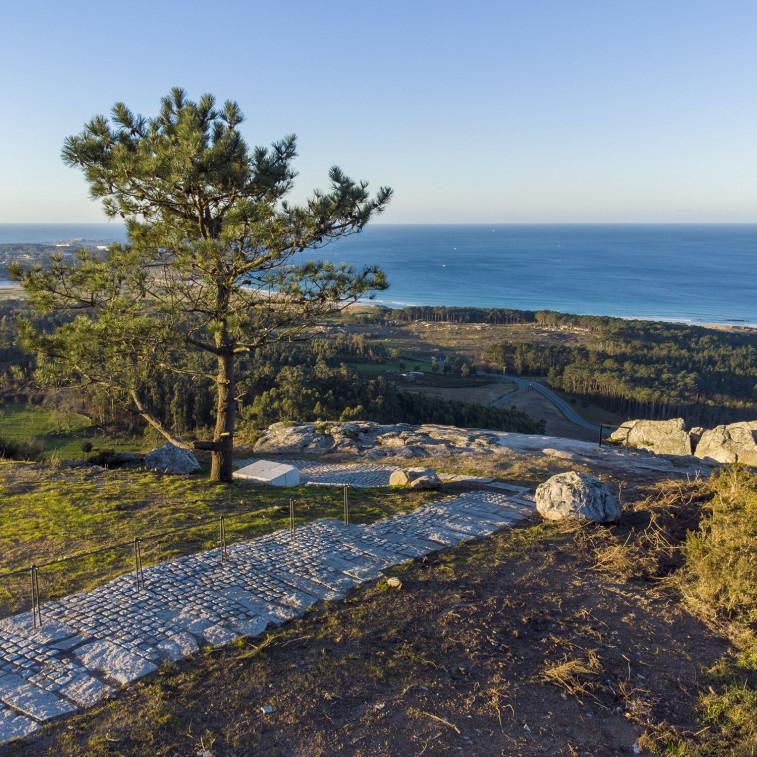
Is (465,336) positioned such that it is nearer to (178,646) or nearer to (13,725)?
(178,646)

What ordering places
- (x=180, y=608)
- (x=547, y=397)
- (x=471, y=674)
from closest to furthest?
(x=471, y=674)
(x=180, y=608)
(x=547, y=397)

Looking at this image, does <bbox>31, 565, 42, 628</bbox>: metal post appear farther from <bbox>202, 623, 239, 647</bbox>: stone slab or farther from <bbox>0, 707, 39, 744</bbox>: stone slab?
<bbox>202, 623, 239, 647</bbox>: stone slab

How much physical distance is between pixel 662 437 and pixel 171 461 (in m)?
18.8

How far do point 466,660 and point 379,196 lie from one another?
835 cm

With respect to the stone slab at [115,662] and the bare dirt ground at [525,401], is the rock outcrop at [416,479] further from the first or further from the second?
the bare dirt ground at [525,401]

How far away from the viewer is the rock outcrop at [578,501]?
9906mm

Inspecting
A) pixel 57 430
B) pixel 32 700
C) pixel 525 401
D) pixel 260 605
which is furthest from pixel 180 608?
pixel 525 401

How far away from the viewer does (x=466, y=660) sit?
5.75 meters

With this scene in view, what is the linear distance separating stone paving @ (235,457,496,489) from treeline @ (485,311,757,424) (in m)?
44.6

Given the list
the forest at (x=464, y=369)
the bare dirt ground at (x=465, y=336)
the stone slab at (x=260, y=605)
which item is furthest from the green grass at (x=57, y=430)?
the bare dirt ground at (x=465, y=336)

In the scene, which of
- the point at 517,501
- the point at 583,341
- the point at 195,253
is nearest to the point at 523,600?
the point at 517,501

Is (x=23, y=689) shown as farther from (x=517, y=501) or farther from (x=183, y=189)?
(x=517, y=501)

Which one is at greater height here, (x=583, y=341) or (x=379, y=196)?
(x=379, y=196)

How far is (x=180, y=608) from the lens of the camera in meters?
6.56
